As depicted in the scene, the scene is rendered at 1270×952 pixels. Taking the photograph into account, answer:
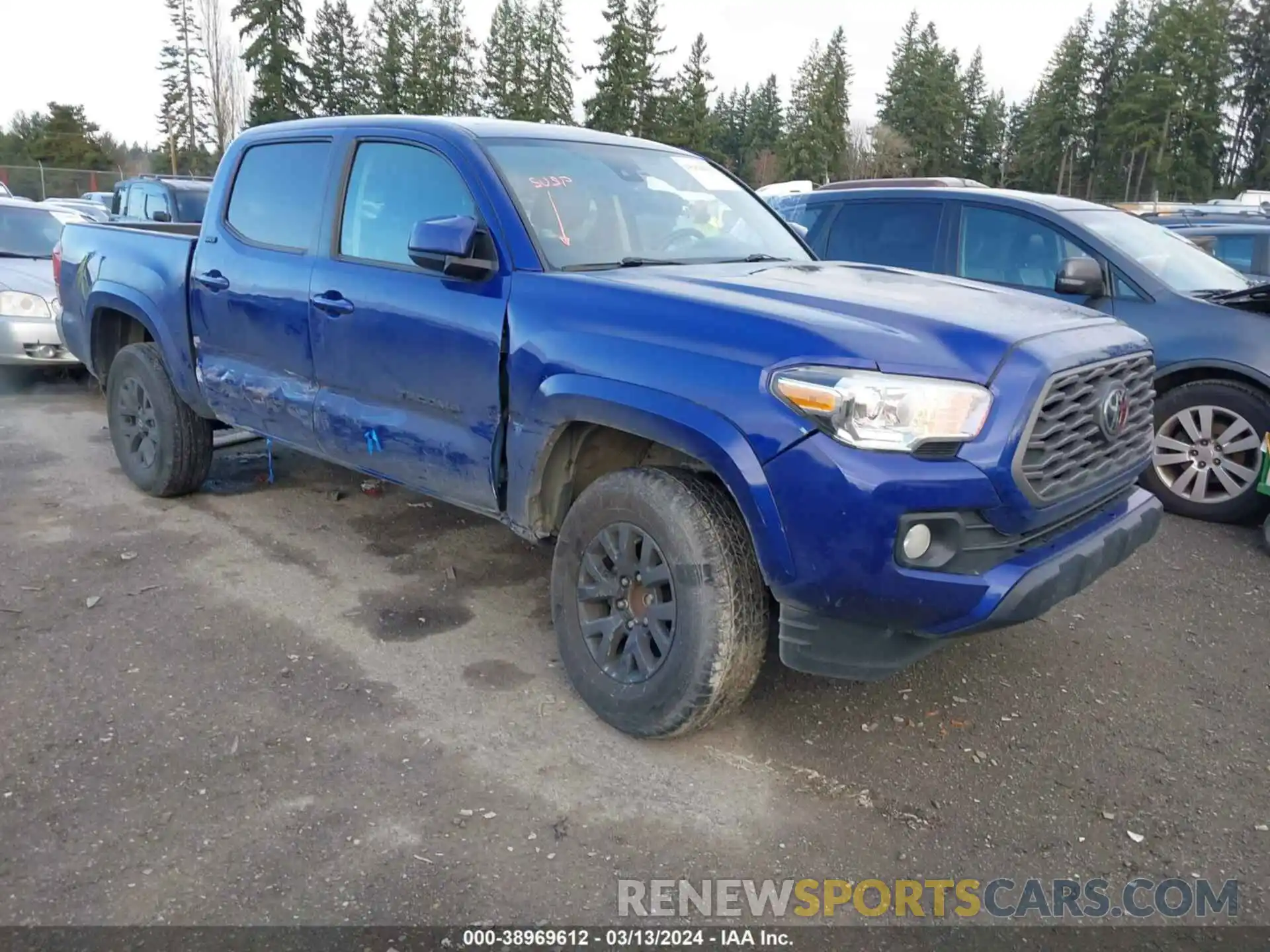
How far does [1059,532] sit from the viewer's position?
3.03 meters

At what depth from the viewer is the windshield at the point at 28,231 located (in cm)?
952

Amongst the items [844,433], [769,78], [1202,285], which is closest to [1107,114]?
[769,78]

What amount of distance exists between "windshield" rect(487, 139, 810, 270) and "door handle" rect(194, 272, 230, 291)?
172 cm

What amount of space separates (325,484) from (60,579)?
1820mm

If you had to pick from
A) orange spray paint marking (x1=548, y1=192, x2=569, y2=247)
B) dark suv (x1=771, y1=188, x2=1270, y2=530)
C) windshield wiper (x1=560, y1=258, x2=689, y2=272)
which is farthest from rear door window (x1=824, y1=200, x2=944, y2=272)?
orange spray paint marking (x1=548, y1=192, x2=569, y2=247)

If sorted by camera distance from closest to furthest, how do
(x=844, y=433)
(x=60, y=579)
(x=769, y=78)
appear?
1. (x=844, y=433)
2. (x=60, y=579)
3. (x=769, y=78)

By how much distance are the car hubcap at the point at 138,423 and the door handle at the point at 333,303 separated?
A: 6.11ft

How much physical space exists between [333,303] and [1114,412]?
9.78 feet

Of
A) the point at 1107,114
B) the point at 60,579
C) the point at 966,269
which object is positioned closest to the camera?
the point at 60,579

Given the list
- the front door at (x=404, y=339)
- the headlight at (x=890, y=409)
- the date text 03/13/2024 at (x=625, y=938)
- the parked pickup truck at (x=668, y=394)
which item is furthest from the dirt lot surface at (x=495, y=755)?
the headlight at (x=890, y=409)

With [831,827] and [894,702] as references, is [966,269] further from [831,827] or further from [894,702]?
[831,827]

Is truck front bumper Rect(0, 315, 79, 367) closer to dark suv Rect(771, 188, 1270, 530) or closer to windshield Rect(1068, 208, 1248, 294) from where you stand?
dark suv Rect(771, 188, 1270, 530)

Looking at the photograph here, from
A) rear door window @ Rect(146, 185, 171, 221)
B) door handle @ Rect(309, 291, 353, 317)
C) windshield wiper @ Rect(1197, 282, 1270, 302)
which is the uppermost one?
rear door window @ Rect(146, 185, 171, 221)

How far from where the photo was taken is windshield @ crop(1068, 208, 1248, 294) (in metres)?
6.04
